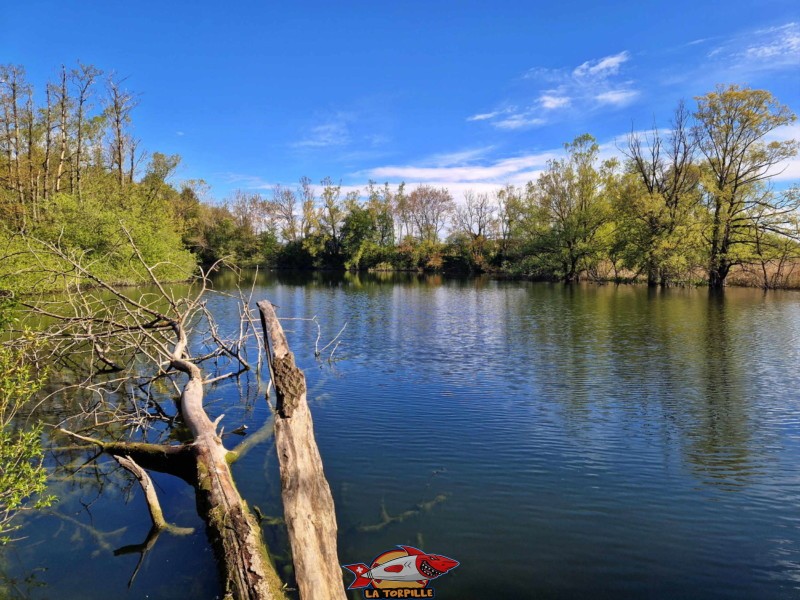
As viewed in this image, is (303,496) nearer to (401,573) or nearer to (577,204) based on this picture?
(401,573)

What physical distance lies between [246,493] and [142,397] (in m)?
5.25

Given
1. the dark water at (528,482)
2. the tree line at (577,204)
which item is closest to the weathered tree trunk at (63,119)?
the tree line at (577,204)

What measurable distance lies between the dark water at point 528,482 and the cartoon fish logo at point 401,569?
0.12m

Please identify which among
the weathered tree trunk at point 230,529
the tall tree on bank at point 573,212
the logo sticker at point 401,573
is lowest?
the logo sticker at point 401,573

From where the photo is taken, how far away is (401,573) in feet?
15.0

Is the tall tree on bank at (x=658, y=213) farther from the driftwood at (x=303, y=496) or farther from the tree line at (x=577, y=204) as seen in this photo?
the driftwood at (x=303, y=496)

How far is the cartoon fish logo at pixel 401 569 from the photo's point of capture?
4449mm

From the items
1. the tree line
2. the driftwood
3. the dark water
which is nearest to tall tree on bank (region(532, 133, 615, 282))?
the tree line

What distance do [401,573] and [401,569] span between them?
6 centimetres

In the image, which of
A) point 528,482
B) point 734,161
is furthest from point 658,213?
point 528,482

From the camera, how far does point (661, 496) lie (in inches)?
236

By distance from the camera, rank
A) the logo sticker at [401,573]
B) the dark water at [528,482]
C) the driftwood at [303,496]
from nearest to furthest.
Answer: the driftwood at [303,496] → the logo sticker at [401,573] → the dark water at [528,482]

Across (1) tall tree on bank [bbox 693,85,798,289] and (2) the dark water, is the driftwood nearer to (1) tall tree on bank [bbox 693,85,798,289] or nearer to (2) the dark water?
(2) the dark water

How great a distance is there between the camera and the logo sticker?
4.35 metres
